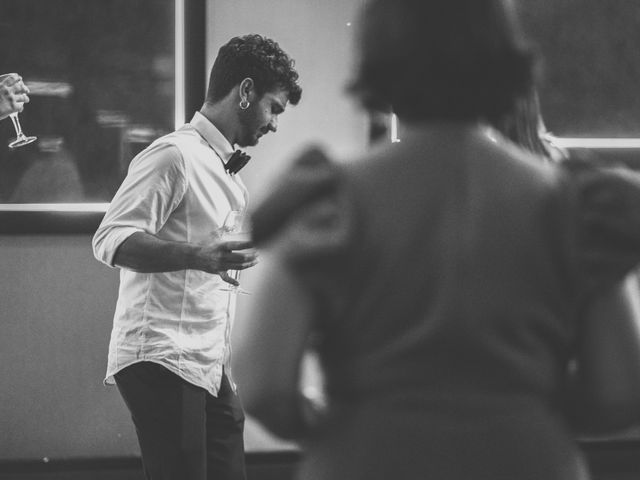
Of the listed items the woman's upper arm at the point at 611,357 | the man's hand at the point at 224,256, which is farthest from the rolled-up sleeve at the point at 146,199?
the woman's upper arm at the point at 611,357

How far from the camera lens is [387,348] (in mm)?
833

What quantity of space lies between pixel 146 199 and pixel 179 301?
264 mm

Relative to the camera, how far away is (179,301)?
2.12 metres

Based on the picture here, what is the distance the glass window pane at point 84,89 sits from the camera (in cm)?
346

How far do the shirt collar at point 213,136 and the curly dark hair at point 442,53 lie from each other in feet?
4.88

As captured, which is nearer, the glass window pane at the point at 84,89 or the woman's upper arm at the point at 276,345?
the woman's upper arm at the point at 276,345

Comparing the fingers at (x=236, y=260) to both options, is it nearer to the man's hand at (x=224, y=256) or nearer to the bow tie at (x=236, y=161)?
the man's hand at (x=224, y=256)

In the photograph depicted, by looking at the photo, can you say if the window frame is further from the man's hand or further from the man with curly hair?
the man's hand

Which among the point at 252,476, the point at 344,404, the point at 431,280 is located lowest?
the point at 252,476

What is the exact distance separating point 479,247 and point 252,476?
294cm

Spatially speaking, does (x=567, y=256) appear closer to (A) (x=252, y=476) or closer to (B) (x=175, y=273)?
(B) (x=175, y=273)

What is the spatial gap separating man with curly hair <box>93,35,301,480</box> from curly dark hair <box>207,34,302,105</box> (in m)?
0.13

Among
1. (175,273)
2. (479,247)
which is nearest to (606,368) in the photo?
(479,247)

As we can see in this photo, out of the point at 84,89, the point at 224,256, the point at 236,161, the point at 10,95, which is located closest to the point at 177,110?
the point at 84,89
